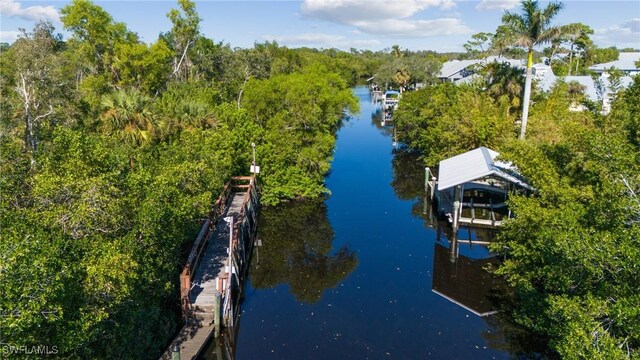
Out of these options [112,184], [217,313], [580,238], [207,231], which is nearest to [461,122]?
[207,231]

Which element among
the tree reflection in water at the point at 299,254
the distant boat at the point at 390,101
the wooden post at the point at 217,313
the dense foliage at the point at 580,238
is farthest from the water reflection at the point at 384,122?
the wooden post at the point at 217,313

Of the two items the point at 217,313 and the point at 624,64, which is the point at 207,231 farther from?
the point at 624,64

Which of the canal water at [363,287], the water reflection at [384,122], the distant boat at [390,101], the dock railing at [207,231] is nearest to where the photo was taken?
the dock railing at [207,231]

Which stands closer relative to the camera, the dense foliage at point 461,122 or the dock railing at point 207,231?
the dock railing at point 207,231

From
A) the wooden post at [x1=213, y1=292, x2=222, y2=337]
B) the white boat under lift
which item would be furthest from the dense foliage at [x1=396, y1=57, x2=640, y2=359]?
the wooden post at [x1=213, y1=292, x2=222, y2=337]

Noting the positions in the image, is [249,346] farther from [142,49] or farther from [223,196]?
[142,49]

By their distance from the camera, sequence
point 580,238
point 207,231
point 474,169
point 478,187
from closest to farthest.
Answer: point 580,238
point 207,231
point 474,169
point 478,187

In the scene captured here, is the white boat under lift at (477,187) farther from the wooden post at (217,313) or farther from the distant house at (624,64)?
the distant house at (624,64)
